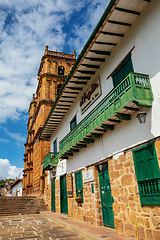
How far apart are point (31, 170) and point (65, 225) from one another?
22379 millimetres

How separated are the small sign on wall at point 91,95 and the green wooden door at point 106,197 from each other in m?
3.16

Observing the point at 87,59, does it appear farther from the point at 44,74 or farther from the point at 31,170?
the point at 31,170

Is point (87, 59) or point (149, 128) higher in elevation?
point (87, 59)

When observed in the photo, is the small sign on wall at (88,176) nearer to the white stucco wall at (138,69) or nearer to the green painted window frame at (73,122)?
the white stucco wall at (138,69)

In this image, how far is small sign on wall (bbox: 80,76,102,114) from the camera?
30.0 feet

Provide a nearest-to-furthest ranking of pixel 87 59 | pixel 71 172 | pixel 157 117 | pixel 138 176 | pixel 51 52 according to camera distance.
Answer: pixel 157 117, pixel 138 176, pixel 87 59, pixel 71 172, pixel 51 52

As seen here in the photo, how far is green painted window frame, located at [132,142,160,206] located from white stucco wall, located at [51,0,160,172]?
0.34m

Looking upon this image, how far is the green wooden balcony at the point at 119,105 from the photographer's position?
18.6ft

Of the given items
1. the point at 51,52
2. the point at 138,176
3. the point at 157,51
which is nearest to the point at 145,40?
the point at 157,51

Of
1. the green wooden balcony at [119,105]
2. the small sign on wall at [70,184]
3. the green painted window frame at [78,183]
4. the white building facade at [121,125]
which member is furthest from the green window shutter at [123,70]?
the small sign on wall at [70,184]

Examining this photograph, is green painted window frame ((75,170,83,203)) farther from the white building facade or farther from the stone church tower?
the stone church tower

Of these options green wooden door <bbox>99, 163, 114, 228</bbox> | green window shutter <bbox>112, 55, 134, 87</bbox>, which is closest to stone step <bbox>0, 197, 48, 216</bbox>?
green wooden door <bbox>99, 163, 114, 228</bbox>

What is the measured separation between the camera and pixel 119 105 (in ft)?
20.3

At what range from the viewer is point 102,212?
8078 mm
